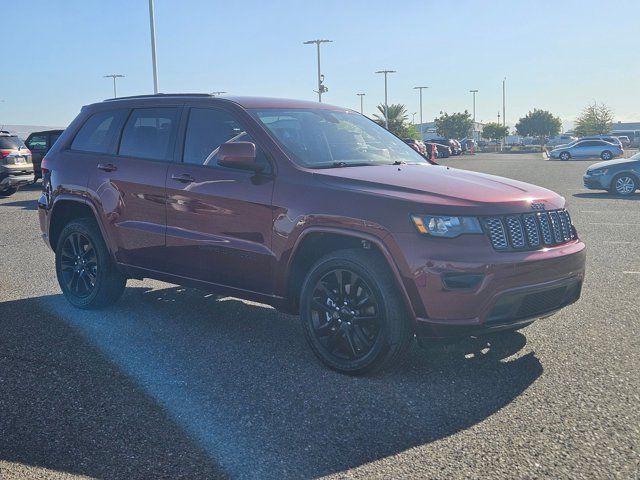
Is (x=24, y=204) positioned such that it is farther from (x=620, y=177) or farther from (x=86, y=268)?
(x=620, y=177)

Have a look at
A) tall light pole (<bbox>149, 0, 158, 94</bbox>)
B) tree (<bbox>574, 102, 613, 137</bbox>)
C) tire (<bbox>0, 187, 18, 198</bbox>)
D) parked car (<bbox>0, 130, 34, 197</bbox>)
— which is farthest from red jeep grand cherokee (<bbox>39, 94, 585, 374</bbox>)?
tree (<bbox>574, 102, 613, 137</bbox>)

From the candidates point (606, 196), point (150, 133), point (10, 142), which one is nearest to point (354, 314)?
point (150, 133)

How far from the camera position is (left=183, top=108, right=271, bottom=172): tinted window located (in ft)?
17.0

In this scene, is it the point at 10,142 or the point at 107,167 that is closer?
the point at 107,167

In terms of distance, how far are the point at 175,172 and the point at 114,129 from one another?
111 cm

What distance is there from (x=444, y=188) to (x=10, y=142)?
16635mm

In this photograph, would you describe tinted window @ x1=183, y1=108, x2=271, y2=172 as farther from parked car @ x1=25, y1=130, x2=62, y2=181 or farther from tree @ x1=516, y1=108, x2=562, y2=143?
tree @ x1=516, y1=108, x2=562, y2=143

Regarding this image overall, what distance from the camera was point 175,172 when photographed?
530cm

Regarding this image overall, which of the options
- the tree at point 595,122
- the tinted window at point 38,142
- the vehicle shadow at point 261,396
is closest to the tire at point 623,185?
the vehicle shadow at point 261,396

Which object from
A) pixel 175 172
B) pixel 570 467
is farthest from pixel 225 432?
pixel 175 172

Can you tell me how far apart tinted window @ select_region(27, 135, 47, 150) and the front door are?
17.4 meters

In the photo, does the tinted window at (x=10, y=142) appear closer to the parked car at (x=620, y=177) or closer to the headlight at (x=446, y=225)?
the parked car at (x=620, y=177)

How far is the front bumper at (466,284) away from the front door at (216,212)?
113 cm

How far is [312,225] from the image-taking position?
14.6ft
